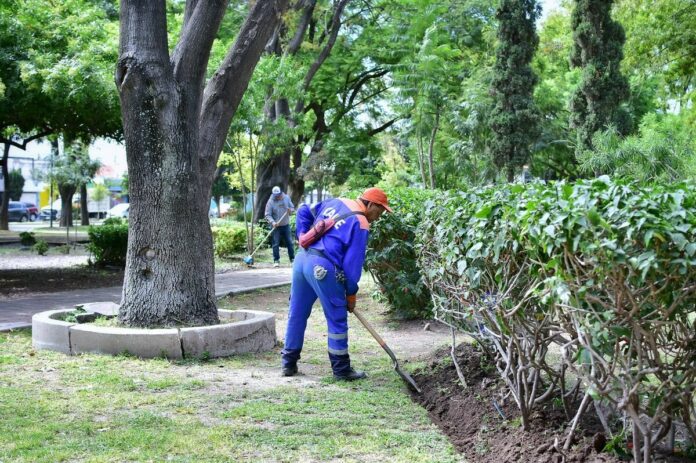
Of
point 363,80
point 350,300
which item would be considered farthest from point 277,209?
point 363,80

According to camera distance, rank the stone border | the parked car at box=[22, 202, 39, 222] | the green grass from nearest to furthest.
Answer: the green grass, the stone border, the parked car at box=[22, 202, 39, 222]

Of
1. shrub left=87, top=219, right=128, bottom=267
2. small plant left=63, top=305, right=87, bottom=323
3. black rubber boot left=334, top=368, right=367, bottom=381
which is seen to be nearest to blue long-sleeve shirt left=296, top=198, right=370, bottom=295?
black rubber boot left=334, top=368, right=367, bottom=381

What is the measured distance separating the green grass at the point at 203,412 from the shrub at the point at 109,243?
28.5ft

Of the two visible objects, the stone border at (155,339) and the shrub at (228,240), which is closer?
the stone border at (155,339)

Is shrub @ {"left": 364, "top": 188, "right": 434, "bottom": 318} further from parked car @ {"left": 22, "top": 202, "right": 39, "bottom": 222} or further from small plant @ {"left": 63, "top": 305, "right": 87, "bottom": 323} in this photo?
parked car @ {"left": 22, "top": 202, "right": 39, "bottom": 222}

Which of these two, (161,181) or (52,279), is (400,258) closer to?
(161,181)

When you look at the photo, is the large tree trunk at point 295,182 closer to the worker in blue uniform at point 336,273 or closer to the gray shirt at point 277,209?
the gray shirt at point 277,209

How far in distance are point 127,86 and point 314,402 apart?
12.8 ft

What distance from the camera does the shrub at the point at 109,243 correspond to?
1605 cm

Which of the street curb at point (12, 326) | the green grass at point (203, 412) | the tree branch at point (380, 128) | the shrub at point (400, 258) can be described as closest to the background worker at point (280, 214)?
the shrub at point (400, 258)

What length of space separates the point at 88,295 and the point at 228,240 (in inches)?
288

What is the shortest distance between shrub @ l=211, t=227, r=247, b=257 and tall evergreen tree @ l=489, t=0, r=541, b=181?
7929mm

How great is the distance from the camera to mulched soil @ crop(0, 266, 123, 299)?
42.2 ft

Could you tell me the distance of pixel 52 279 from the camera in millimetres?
14422
